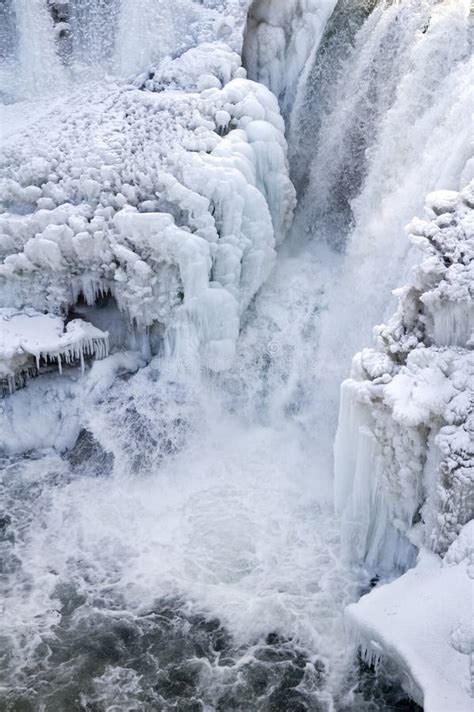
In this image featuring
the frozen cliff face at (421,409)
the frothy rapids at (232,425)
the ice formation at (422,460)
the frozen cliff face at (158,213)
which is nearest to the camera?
the ice formation at (422,460)

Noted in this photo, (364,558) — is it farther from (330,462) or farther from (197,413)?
(197,413)

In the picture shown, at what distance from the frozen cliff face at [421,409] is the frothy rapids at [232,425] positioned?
0.96 m

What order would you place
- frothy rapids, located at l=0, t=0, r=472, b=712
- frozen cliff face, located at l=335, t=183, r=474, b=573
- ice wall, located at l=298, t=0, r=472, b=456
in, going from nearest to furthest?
frozen cliff face, located at l=335, t=183, r=474, b=573 < frothy rapids, located at l=0, t=0, r=472, b=712 < ice wall, located at l=298, t=0, r=472, b=456

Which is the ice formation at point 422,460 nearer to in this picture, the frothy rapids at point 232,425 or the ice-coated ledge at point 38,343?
the frothy rapids at point 232,425

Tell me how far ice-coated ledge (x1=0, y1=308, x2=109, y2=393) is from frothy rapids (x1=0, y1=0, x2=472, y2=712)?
335 mm

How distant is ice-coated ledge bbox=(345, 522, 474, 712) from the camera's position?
6020 mm

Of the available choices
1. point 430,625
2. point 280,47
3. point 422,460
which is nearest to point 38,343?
point 422,460

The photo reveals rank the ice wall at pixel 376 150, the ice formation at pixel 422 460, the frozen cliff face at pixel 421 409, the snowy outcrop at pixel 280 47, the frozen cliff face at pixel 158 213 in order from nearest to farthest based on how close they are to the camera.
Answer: the ice formation at pixel 422 460 → the frozen cliff face at pixel 421 409 → the ice wall at pixel 376 150 → the frozen cliff face at pixel 158 213 → the snowy outcrop at pixel 280 47

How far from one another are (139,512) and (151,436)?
47.4 inches

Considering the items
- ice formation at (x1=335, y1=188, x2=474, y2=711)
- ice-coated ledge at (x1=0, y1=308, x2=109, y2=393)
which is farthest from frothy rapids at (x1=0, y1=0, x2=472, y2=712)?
ice formation at (x1=335, y1=188, x2=474, y2=711)

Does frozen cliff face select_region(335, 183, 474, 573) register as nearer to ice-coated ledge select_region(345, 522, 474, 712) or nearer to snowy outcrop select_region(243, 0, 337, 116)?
ice-coated ledge select_region(345, 522, 474, 712)

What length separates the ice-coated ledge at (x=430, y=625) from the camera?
6.02m

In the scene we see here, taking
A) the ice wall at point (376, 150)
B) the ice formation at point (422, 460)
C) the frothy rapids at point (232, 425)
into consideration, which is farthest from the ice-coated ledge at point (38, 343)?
the ice formation at point (422, 460)

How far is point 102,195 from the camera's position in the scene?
1051cm
